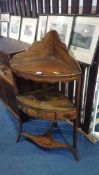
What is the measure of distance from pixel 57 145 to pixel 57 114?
388 mm

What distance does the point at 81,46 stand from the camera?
1659 mm

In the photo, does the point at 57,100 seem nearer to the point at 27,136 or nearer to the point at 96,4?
the point at 27,136

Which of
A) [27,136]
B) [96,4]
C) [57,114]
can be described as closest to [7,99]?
[27,136]

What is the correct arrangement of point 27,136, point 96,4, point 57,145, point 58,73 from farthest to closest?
1. point 27,136
2. point 57,145
3. point 96,4
4. point 58,73

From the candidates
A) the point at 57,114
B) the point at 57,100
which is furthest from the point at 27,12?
A: the point at 57,114

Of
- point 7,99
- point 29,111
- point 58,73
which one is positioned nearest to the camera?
point 58,73

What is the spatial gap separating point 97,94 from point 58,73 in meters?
0.58

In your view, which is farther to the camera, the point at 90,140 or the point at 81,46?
the point at 90,140

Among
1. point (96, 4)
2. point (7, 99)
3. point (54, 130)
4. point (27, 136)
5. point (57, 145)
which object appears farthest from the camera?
point (7, 99)

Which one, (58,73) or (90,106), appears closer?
(58,73)

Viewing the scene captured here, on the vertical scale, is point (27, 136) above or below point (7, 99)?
below

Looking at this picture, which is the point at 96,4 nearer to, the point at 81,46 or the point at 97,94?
the point at 81,46

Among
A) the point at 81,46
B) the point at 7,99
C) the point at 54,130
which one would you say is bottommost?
the point at 54,130

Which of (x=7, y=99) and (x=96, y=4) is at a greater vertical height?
(x=96, y=4)
